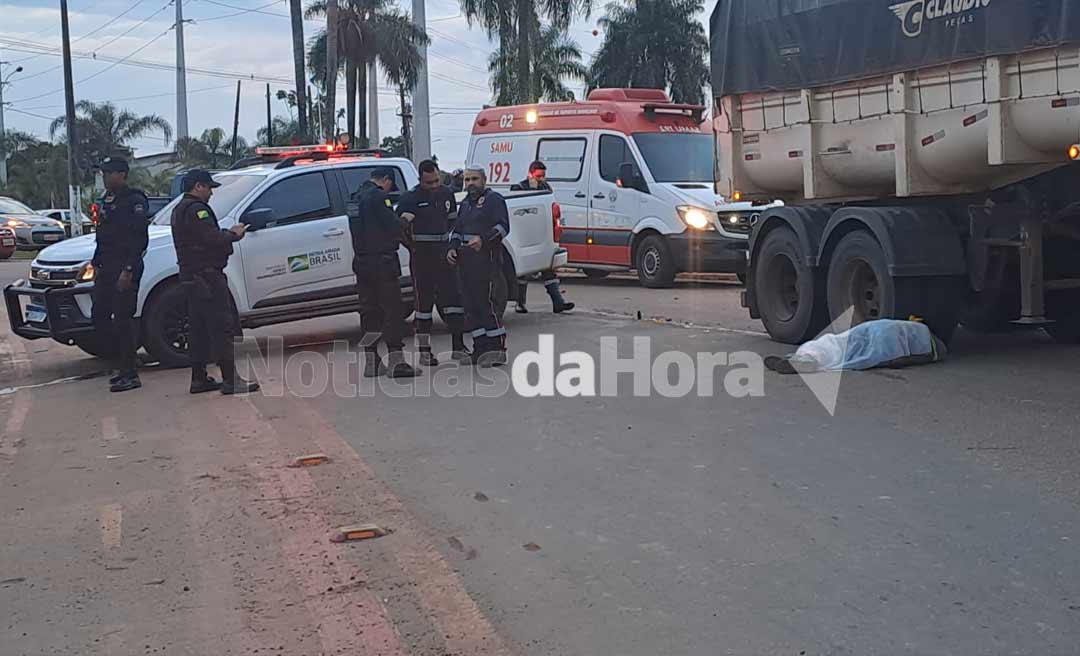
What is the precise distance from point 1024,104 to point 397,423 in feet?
15.6

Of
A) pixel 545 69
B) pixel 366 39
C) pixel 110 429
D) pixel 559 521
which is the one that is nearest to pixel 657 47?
pixel 545 69

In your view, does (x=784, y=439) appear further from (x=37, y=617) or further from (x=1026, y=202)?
(x=37, y=617)

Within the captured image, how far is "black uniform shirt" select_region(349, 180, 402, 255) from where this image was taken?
9.74 meters

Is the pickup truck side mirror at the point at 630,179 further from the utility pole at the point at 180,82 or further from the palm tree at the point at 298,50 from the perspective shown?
the utility pole at the point at 180,82

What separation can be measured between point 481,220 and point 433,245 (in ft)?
2.06

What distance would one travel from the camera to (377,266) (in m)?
9.75

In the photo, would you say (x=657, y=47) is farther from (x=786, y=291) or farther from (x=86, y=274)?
(x=86, y=274)

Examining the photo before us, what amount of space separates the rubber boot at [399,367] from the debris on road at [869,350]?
112 inches

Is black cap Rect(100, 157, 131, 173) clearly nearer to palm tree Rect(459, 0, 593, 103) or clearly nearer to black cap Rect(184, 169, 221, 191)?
black cap Rect(184, 169, 221, 191)

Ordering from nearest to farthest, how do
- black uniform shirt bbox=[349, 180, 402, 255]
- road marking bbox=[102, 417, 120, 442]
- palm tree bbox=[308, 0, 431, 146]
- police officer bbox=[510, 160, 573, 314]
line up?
road marking bbox=[102, 417, 120, 442]
black uniform shirt bbox=[349, 180, 402, 255]
police officer bbox=[510, 160, 573, 314]
palm tree bbox=[308, 0, 431, 146]

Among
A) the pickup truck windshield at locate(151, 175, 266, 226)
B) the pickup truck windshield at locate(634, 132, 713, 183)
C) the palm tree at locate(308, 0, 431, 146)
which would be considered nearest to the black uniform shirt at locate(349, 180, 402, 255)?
the pickup truck windshield at locate(151, 175, 266, 226)

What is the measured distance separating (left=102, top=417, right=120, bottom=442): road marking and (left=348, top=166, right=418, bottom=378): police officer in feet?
6.96

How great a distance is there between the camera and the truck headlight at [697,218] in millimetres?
16453

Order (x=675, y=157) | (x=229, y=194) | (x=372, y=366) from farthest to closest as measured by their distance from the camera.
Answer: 1. (x=675, y=157)
2. (x=229, y=194)
3. (x=372, y=366)
